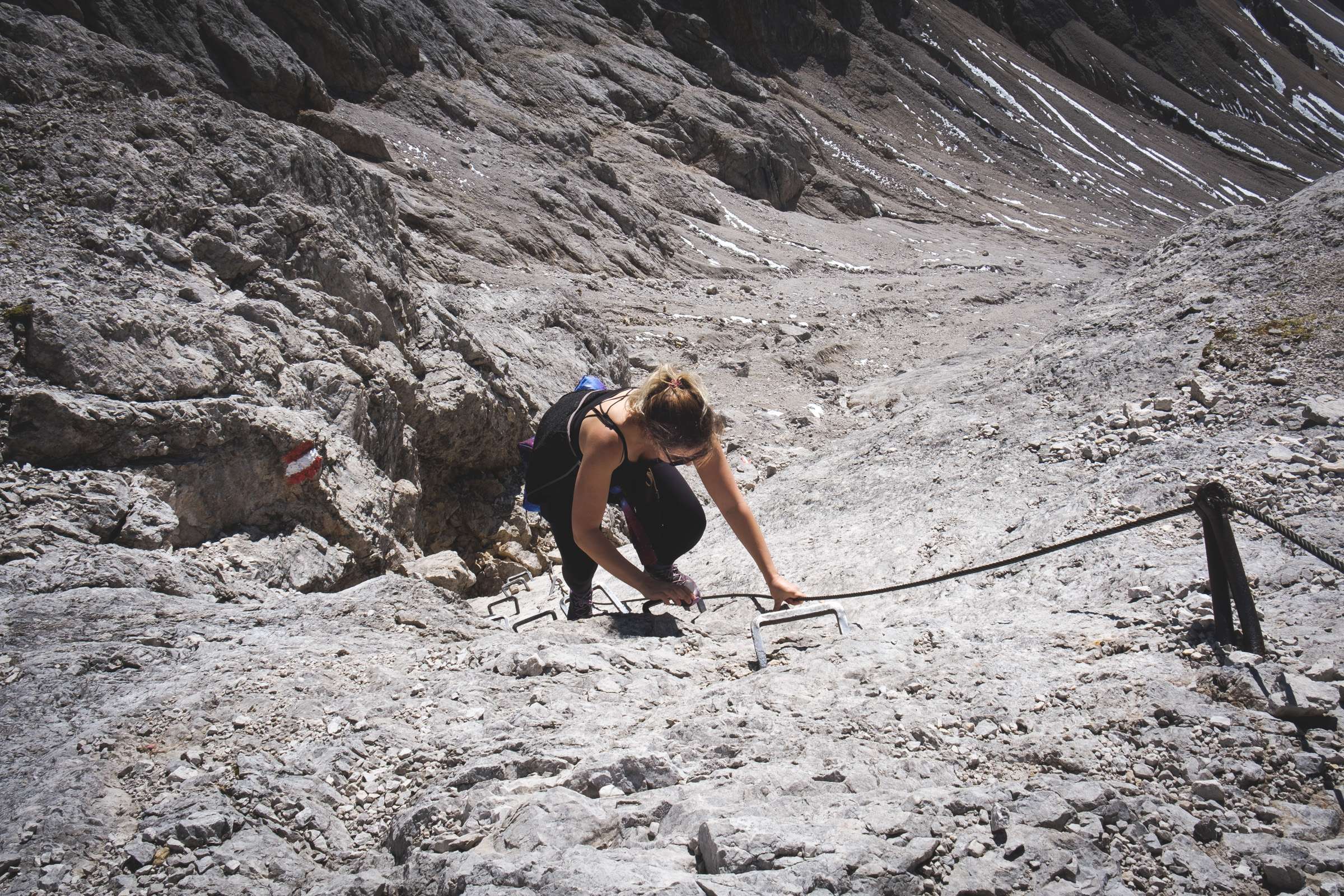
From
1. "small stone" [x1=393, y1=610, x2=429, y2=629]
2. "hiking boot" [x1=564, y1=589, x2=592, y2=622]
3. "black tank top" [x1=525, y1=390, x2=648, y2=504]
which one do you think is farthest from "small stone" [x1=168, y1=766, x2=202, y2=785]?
"hiking boot" [x1=564, y1=589, x2=592, y2=622]

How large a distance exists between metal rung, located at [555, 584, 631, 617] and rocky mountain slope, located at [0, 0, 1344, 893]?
0.32 metres

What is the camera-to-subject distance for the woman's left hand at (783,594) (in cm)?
341

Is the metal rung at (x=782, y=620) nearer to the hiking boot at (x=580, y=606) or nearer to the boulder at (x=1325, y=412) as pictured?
the hiking boot at (x=580, y=606)

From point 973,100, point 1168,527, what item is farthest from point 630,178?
point 973,100

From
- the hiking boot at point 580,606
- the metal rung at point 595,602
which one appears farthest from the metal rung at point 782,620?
the hiking boot at point 580,606

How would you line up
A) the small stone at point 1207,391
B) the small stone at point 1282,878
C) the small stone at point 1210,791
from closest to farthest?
the small stone at point 1282,878 < the small stone at point 1210,791 < the small stone at point 1207,391

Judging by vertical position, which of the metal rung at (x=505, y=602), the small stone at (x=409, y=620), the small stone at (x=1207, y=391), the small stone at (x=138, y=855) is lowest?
the metal rung at (x=505, y=602)

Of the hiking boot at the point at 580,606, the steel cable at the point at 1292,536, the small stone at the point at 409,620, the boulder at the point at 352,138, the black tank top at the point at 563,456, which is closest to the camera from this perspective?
the steel cable at the point at 1292,536

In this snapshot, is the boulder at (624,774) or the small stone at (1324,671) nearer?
the boulder at (624,774)

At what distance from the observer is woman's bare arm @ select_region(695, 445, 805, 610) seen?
11.3ft

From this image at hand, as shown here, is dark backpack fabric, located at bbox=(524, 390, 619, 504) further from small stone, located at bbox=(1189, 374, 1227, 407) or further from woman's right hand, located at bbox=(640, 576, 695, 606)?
small stone, located at bbox=(1189, 374, 1227, 407)

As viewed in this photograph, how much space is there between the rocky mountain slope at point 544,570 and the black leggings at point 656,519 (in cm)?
32

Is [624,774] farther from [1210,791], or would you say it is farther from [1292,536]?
[1292,536]

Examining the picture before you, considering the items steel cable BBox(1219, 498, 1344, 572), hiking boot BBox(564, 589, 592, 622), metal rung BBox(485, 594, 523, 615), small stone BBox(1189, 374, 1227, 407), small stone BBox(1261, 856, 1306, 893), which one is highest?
small stone BBox(1189, 374, 1227, 407)
